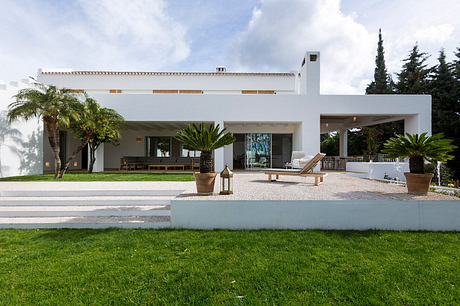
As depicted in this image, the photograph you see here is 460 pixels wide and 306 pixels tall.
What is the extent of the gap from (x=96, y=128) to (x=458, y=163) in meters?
26.7

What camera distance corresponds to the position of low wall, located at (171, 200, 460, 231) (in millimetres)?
3922

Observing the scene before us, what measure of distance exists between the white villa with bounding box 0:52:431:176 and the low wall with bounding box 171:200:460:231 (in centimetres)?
773

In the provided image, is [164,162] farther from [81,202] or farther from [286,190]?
[286,190]

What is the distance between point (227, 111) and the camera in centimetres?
1156

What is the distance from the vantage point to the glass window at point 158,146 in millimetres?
16219

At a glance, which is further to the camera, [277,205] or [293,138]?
[293,138]

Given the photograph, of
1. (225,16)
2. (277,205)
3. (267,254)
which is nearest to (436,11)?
(225,16)

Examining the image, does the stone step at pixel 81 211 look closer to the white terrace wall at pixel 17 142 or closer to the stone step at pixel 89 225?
the stone step at pixel 89 225

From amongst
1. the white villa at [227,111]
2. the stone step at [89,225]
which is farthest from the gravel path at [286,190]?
the white villa at [227,111]

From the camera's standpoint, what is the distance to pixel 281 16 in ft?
35.7

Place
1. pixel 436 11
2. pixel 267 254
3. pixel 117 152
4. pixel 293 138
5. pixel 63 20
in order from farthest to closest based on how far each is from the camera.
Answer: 1. pixel 117 152
2. pixel 293 138
3. pixel 63 20
4. pixel 436 11
5. pixel 267 254

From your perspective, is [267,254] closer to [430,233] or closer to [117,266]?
[117,266]

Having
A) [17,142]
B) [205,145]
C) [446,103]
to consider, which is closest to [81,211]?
[205,145]

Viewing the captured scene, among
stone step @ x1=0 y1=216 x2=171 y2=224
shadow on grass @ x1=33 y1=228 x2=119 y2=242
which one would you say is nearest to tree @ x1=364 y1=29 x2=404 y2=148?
stone step @ x1=0 y1=216 x2=171 y2=224
